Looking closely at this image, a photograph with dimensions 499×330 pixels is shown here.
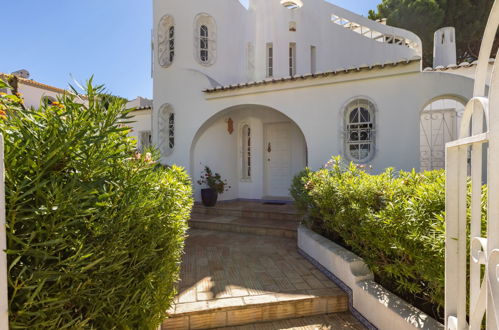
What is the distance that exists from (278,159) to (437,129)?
18.7ft

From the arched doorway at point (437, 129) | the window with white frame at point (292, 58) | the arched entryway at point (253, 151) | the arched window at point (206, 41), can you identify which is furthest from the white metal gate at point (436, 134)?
the arched window at point (206, 41)

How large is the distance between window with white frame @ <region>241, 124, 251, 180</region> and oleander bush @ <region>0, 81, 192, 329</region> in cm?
821

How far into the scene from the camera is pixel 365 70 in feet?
22.5

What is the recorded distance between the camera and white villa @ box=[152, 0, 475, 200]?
22.2 ft

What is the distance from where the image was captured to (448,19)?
16.7m

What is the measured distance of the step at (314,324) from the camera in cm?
312

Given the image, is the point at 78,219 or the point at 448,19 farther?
the point at 448,19

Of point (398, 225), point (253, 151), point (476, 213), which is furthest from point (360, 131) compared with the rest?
point (476, 213)

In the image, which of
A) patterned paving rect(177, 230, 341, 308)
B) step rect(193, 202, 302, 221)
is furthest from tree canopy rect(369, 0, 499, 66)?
patterned paving rect(177, 230, 341, 308)

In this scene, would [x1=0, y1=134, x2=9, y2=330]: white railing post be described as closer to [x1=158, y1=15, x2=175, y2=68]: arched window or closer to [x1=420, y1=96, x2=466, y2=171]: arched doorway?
[x1=158, y1=15, x2=175, y2=68]: arched window

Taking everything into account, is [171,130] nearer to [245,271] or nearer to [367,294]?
[245,271]

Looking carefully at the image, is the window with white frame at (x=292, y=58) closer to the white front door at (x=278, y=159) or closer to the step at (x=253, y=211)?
the white front door at (x=278, y=159)

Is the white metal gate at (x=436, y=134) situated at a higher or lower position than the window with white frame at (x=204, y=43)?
lower

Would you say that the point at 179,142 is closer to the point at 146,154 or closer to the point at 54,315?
the point at 146,154
